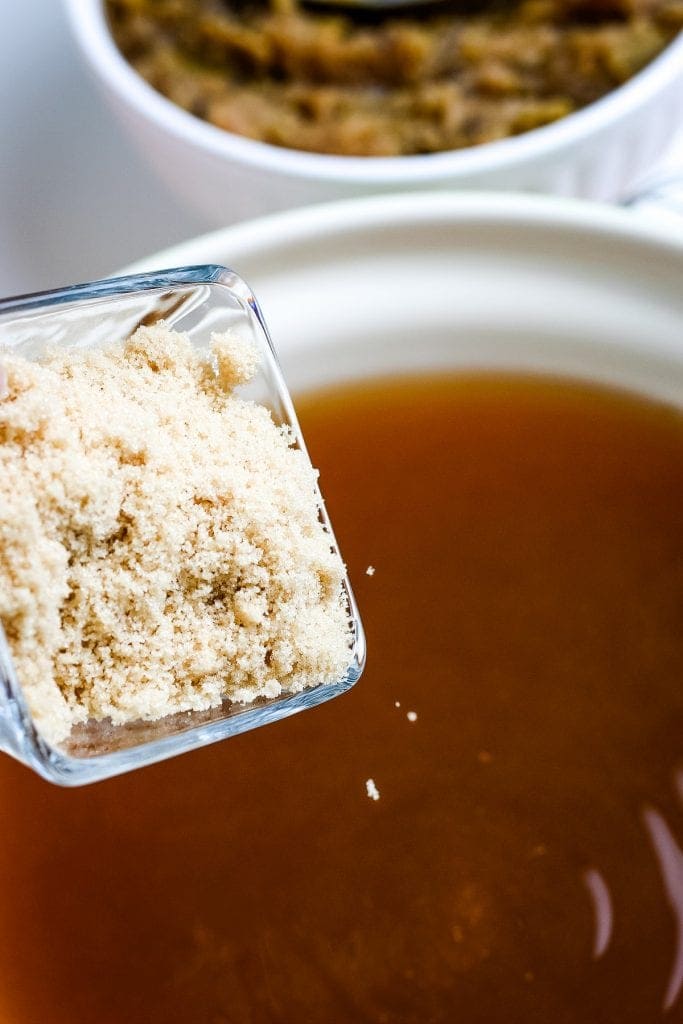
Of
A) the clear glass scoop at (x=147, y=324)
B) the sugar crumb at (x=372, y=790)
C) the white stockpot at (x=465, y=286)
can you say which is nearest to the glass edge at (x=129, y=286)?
the clear glass scoop at (x=147, y=324)

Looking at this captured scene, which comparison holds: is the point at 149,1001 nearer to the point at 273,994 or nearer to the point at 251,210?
the point at 273,994

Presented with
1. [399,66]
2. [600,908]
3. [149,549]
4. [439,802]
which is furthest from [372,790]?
[399,66]

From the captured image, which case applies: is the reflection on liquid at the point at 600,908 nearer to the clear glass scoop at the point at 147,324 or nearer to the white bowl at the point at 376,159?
the clear glass scoop at the point at 147,324

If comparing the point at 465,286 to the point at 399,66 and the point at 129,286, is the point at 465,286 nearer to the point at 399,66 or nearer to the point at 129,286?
the point at 399,66

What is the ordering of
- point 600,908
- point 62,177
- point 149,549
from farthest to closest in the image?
point 62,177 < point 600,908 < point 149,549

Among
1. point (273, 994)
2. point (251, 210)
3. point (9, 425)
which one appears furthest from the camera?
point (251, 210)

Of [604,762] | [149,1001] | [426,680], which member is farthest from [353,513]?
[149,1001]
